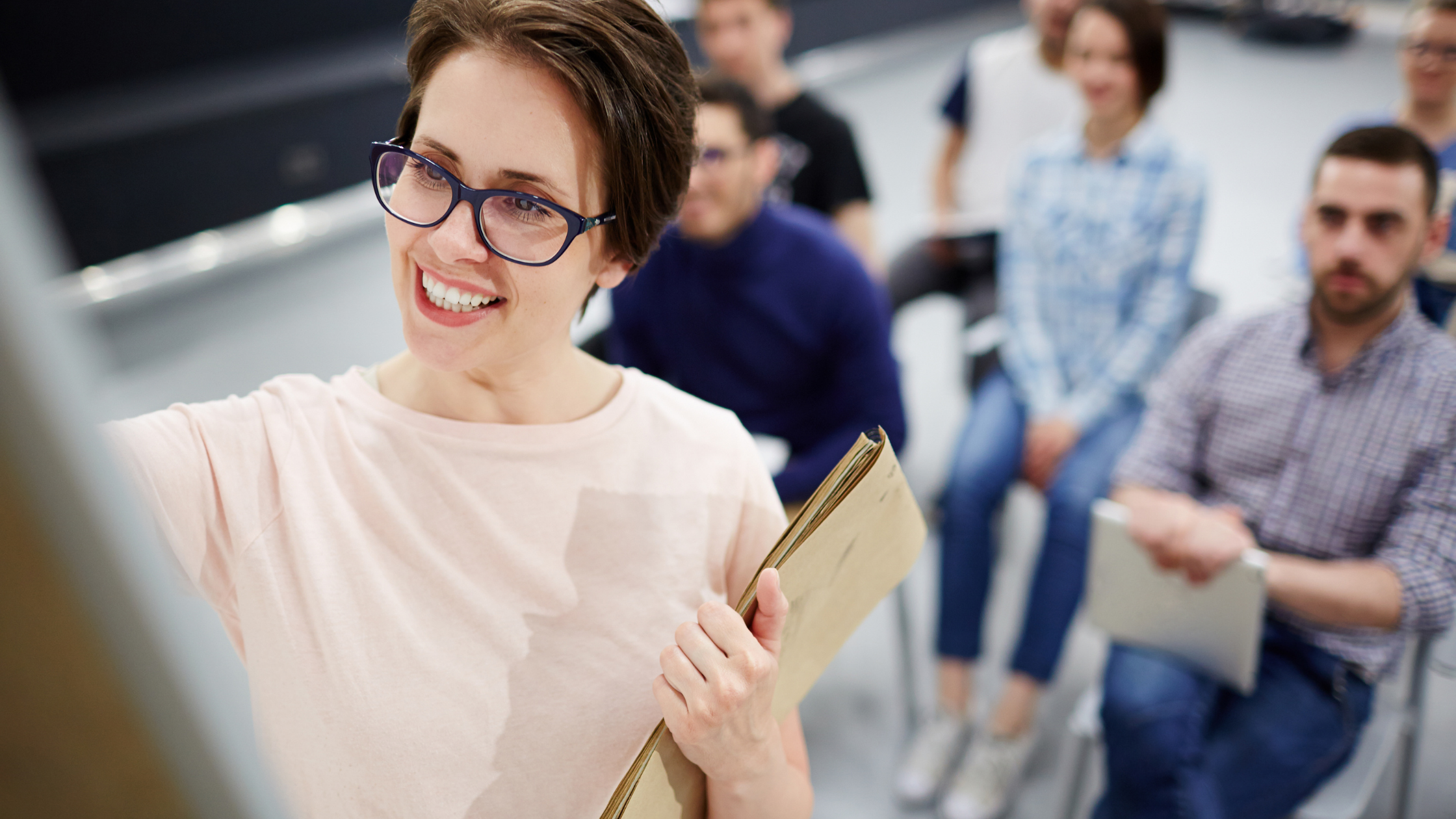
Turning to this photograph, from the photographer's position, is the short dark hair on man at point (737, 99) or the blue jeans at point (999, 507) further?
the blue jeans at point (999, 507)

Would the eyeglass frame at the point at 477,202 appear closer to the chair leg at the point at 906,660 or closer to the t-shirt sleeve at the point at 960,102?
the chair leg at the point at 906,660

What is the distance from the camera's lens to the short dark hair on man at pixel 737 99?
2.02 m

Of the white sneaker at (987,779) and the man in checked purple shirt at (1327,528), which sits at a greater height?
the man in checked purple shirt at (1327,528)

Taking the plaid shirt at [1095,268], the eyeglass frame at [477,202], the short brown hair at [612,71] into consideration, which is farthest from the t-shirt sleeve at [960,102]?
the eyeglass frame at [477,202]

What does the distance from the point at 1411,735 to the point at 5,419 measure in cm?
202

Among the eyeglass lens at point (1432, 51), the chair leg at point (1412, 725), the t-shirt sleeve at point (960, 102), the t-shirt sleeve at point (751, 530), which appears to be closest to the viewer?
the t-shirt sleeve at point (751, 530)

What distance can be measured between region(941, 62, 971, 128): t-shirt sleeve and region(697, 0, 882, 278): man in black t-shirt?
605 mm

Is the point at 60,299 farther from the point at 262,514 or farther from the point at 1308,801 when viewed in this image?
the point at 1308,801

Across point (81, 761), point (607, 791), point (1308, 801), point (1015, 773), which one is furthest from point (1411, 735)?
point (81, 761)

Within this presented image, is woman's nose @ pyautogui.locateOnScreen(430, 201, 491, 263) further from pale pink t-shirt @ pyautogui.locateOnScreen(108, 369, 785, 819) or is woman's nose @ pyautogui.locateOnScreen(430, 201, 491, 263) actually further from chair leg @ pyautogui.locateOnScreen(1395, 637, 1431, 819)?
chair leg @ pyautogui.locateOnScreen(1395, 637, 1431, 819)

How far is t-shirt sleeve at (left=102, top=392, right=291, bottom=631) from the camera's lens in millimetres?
Answer: 726

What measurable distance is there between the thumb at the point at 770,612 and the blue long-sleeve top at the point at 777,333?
117cm

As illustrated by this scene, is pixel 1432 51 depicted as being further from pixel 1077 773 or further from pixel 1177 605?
pixel 1077 773

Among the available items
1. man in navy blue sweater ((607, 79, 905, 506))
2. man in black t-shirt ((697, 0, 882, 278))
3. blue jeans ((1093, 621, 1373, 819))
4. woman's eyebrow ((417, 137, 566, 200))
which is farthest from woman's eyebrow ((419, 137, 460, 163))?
man in black t-shirt ((697, 0, 882, 278))
